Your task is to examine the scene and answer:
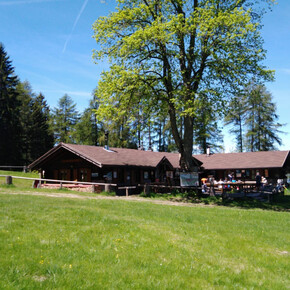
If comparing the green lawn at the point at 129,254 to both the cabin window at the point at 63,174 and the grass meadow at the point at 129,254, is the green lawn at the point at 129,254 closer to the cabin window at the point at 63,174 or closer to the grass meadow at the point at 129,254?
the grass meadow at the point at 129,254

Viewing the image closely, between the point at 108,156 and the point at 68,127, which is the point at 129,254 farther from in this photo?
the point at 68,127

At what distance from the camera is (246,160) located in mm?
41219

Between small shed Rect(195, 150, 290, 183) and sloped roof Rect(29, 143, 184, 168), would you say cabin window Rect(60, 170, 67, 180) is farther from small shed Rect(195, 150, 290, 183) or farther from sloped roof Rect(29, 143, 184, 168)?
small shed Rect(195, 150, 290, 183)

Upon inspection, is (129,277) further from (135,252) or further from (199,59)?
(199,59)

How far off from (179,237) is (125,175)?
19871 millimetres

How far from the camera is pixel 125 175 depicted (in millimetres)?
28125

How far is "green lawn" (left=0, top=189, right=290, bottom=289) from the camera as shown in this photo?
5.22 m

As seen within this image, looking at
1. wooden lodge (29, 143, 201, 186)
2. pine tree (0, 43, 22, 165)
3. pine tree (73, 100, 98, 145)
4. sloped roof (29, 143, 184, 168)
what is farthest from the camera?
pine tree (73, 100, 98, 145)

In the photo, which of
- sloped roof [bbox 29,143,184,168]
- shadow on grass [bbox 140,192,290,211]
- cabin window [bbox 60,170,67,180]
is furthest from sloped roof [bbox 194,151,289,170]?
cabin window [bbox 60,170,67,180]

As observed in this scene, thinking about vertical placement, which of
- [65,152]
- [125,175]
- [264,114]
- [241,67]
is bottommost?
[125,175]

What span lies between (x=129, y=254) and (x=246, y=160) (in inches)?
1481

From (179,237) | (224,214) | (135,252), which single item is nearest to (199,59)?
(224,214)

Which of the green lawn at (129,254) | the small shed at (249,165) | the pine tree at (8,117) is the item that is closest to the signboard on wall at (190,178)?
the green lawn at (129,254)

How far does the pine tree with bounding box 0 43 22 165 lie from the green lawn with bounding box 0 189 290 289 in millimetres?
Answer: 39228
